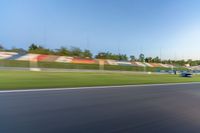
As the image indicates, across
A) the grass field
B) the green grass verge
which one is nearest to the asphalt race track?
the grass field

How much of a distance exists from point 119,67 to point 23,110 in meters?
58.3

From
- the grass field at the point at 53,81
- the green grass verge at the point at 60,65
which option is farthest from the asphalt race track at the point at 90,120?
the green grass verge at the point at 60,65

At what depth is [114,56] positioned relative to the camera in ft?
295

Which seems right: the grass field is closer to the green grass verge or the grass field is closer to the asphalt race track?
the asphalt race track

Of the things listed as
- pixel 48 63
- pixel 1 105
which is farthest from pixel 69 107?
pixel 48 63

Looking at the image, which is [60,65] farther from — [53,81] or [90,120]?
[90,120]

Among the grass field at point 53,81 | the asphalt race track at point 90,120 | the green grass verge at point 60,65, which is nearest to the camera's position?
the asphalt race track at point 90,120

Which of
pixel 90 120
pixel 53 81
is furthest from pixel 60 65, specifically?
pixel 90 120

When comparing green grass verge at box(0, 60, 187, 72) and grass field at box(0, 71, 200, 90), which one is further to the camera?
green grass verge at box(0, 60, 187, 72)

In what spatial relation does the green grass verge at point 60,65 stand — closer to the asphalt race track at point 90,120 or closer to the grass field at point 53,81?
the grass field at point 53,81

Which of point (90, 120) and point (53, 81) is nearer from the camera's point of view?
point (90, 120)

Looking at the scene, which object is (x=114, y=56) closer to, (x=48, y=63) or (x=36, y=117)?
(x=48, y=63)

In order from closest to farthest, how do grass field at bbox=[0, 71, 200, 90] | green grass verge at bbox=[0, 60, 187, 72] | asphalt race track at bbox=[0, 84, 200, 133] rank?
asphalt race track at bbox=[0, 84, 200, 133], grass field at bbox=[0, 71, 200, 90], green grass verge at bbox=[0, 60, 187, 72]

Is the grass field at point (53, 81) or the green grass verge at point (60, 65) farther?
the green grass verge at point (60, 65)
